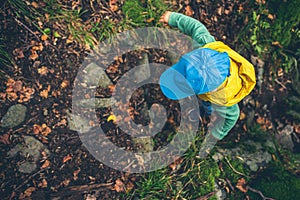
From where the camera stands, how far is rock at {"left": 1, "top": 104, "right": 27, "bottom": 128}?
3.16 meters

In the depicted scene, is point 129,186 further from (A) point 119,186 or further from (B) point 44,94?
(B) point 44,94

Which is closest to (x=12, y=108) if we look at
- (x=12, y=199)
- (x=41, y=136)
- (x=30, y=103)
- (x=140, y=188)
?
(x=30, y=103)

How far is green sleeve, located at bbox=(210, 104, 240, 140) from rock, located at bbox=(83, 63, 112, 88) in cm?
126

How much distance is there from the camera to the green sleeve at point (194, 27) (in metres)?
2.81

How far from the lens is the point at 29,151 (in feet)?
10.5

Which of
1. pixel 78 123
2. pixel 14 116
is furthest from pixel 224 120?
pixel 14 116

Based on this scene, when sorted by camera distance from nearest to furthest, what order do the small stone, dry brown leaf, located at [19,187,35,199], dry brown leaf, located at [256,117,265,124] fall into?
dry brown leaf, located at [19,187,35,199]
the small stone
dry brown leaf, located at [256,117,265,124]

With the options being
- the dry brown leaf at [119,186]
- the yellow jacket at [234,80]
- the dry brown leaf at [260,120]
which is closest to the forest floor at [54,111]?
the dry brown leaf at [119,186]

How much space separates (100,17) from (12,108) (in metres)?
1.40

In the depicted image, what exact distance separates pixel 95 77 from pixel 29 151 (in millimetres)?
1056

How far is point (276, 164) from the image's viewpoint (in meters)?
3.70

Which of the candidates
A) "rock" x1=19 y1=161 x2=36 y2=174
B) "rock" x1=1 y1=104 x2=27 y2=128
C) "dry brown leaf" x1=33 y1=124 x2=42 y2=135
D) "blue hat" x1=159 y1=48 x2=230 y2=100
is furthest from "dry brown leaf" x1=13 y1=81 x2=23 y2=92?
"blue hat" x1=159 y1=48 x2=230 y2=100

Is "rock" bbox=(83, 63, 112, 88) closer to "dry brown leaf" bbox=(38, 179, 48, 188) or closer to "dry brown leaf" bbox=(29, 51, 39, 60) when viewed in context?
"dry brown leaf" bbox=(29, 51, 39, 60)

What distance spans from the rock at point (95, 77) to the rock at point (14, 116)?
73 cm
